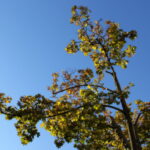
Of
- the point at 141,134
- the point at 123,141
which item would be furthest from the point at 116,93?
the point at 123,141

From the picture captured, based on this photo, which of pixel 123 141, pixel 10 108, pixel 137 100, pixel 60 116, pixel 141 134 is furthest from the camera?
pixel 123 141

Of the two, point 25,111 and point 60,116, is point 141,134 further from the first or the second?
point 25,111

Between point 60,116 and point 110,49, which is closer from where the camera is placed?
point 60,116

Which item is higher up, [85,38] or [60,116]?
[85,38]

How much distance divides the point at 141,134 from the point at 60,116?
6.45 m

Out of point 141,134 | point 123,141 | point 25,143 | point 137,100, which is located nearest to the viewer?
point 25,143

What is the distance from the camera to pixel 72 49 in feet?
60.8

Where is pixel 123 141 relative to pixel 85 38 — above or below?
below

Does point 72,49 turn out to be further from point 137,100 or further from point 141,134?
point 141,134

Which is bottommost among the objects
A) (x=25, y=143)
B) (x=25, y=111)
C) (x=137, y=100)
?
(x=25, y=143)

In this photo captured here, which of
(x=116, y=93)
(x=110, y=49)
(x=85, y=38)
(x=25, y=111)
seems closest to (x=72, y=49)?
(x=85, y=38)

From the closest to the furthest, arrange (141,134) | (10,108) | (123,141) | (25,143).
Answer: (10,108), (25,143), (141,134), (123,141)

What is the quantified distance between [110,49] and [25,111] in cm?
785

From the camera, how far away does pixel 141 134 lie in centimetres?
1755
